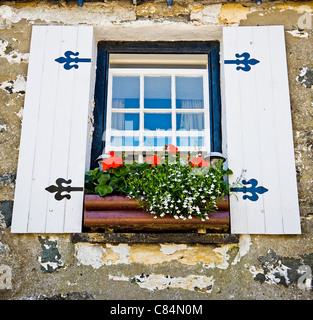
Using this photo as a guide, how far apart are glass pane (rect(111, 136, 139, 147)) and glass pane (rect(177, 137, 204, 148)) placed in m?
0.36

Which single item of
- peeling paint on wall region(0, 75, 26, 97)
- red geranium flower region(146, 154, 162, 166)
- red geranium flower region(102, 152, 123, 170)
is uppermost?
peeling paint on wall region(0, 75, 26, 97)

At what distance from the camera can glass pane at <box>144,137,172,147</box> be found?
3645mm

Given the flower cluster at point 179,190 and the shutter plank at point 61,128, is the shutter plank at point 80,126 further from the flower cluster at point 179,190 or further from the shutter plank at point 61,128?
the flower cluster at point 179,190

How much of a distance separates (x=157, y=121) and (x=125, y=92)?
0.40m

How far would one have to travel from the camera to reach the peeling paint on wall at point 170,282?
9.78ft

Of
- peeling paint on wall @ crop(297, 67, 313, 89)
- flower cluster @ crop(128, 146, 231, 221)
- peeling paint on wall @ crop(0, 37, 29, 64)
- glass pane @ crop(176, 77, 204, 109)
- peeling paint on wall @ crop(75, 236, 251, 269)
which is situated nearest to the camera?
flower cluster @ crop(128, 146, 231, 221)

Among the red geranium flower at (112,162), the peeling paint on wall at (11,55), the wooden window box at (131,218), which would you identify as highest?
the peeling paint on wall at (11,55)

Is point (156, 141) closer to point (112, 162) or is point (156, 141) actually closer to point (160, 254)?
point (112, 162)

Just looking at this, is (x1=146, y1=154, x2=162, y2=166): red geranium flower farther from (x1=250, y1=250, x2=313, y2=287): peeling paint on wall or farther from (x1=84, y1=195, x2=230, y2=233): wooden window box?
(x1=250, y1=250, x2=313, y2=287): peeling paint on wall

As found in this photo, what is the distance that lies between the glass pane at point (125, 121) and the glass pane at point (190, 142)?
390mm

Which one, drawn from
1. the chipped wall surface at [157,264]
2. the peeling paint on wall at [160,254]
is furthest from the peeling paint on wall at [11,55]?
the peeling paint on wall at [160,254]

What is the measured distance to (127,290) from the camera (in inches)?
117

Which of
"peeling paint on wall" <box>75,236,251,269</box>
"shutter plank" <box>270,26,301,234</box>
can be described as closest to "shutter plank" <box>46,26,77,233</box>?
"peeling paint on wall" <box>75,236,251,269</box>
